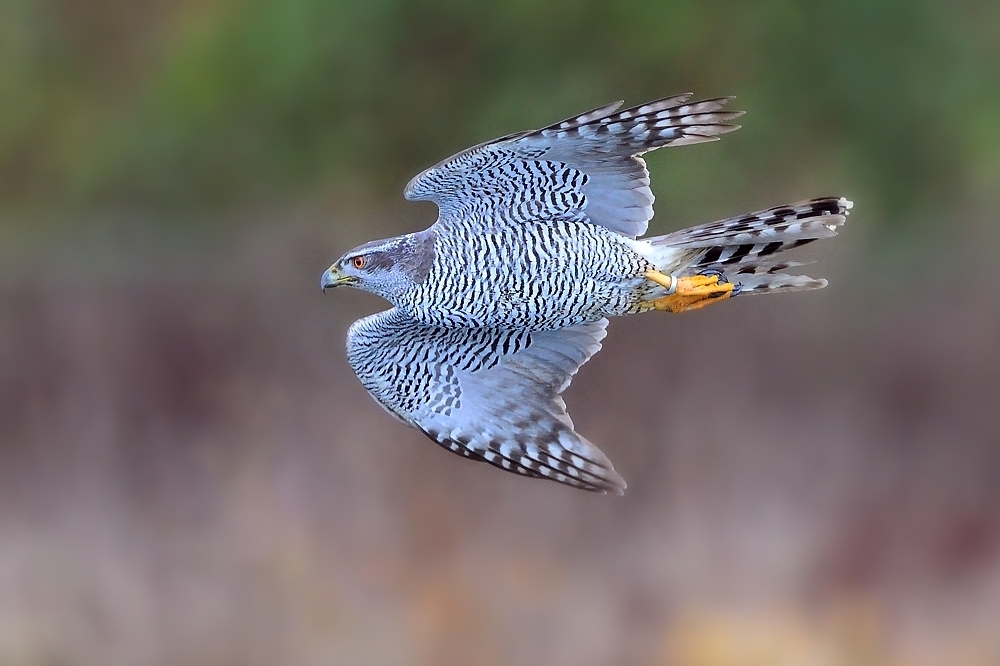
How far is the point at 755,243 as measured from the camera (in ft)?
12.5

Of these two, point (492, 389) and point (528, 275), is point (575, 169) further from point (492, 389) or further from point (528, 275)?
point (492, 389)

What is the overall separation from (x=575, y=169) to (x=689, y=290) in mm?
610

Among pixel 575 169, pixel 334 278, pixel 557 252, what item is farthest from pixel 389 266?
pixel 575 169

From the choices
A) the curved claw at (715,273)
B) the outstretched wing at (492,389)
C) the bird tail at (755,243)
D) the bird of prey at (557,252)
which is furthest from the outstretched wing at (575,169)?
the outstretched wing at (492,389)

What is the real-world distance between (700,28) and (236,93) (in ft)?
12.5

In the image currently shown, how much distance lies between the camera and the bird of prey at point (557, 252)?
11.5 ft

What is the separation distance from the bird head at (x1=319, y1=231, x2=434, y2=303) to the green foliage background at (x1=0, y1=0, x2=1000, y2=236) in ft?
13.2

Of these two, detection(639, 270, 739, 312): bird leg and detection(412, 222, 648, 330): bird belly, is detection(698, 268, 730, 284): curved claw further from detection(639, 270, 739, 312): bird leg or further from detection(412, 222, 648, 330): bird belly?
detection(412, 222, 648, 330): bird belly

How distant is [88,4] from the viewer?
29.8 ft

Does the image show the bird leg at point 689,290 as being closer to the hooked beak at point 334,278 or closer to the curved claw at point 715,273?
the curved claw at point 715,273

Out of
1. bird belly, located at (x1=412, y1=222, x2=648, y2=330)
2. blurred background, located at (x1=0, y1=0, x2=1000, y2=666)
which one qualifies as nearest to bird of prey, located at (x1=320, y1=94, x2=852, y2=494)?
bird belly, located at (x1=412, y1=222, x2=648, y2=330)

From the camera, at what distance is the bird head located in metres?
3.65

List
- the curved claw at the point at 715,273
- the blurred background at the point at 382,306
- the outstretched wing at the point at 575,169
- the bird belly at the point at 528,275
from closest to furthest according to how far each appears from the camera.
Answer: the outstretched wing at the point at 575,169 → the bird belly at the point at 528,275 → the curved claw at the point at 715,273 → the blurred background at the point at 382,306

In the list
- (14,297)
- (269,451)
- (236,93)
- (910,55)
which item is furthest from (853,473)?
(14,297)
